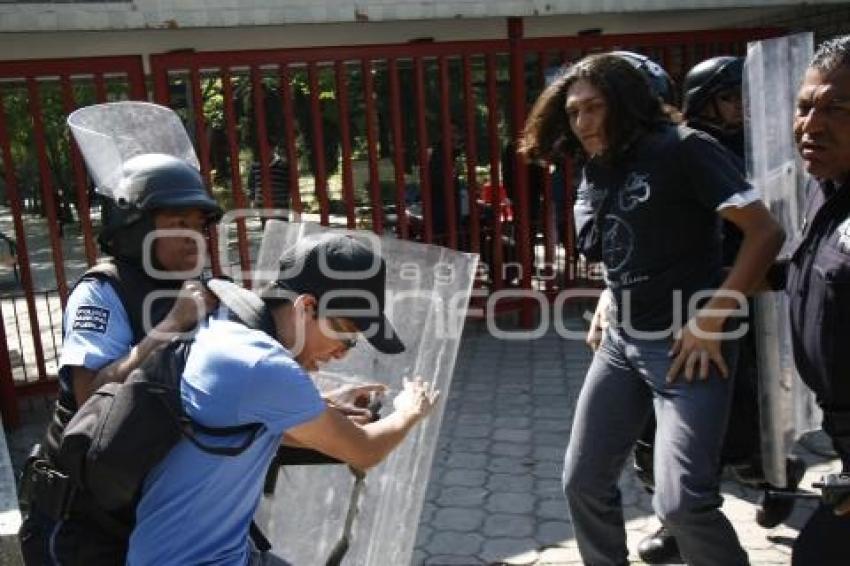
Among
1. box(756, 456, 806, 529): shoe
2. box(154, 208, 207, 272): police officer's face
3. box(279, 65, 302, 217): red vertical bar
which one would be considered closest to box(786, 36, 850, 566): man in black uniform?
box(756, 456, 806, 529): shoe

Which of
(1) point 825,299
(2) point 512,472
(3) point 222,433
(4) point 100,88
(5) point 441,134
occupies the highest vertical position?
(4) point 100,88

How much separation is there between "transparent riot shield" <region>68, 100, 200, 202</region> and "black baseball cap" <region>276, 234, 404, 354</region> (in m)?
0.68

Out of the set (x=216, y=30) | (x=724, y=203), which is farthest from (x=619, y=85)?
(x=216, y=30)

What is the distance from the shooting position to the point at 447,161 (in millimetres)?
6660

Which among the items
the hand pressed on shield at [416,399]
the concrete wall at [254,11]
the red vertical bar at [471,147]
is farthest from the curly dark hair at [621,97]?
the red vertical bar at [471,147]

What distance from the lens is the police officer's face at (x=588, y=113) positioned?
2.57 metres

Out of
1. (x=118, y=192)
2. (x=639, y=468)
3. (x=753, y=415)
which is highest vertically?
(x=118, y=192)

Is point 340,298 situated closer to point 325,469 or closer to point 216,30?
point 325,469

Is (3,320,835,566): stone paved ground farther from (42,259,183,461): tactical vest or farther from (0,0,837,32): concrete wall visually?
(0,0,837,32): concrete wall

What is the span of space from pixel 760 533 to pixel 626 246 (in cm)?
159

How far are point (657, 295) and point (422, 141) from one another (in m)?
3.99

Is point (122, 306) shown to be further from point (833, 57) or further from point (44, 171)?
point (44, 171)

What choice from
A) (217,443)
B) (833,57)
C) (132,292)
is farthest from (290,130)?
(217,443)

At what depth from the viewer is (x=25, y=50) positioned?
6.00m
